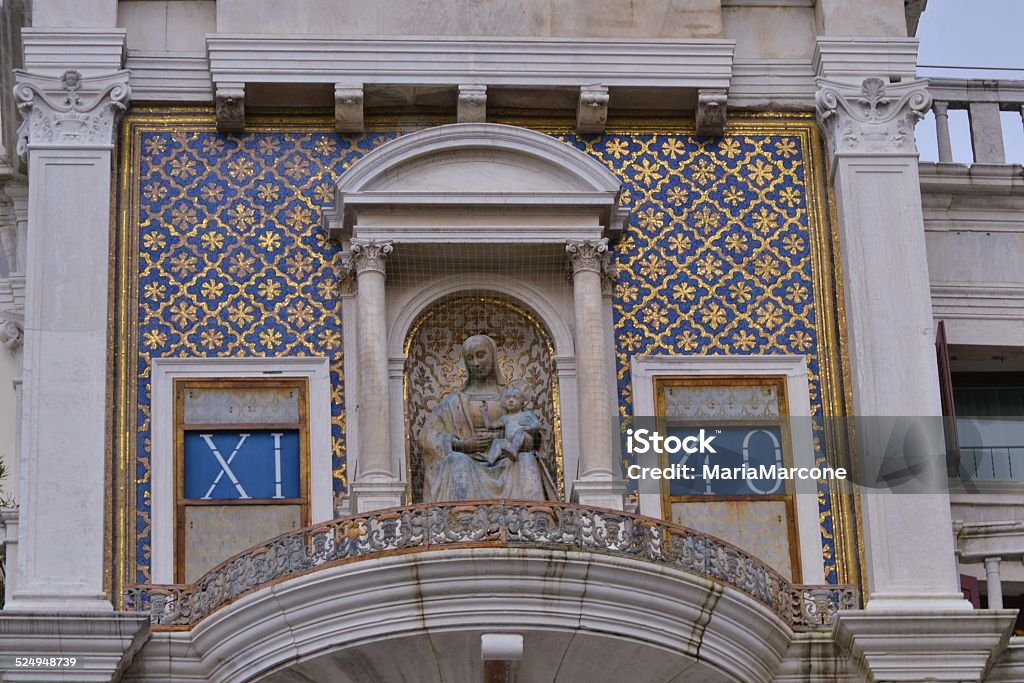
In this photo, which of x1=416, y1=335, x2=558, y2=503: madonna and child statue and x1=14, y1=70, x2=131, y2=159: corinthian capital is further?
x1=14, y1=70, x2=131, y2=159: corinthian capital

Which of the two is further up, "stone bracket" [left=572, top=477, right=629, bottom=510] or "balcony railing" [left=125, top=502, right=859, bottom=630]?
"stone bracket" [left=572, top=477, right=629, bottom=510]

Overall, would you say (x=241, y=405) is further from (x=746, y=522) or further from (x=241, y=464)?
(x=746, y=522)

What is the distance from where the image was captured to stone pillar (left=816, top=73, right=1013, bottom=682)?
1852cm

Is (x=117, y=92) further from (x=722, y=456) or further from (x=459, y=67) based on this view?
(x=722, y=456)

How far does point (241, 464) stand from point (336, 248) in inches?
68.8

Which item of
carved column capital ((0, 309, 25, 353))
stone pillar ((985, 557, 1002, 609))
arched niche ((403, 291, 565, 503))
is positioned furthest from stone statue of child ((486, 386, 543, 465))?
carved column capital ((0, 309, 25, 353))

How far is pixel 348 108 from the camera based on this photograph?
20.3m

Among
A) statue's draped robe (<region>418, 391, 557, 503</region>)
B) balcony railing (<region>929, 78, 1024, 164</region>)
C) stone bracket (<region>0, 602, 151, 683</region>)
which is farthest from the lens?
balcony railing (<region>929, 78, 1024, 164</region>)

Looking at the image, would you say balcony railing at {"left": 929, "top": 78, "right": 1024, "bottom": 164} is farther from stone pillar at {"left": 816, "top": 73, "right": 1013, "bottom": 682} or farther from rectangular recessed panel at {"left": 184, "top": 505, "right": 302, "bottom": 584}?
rectangular recessed panel at {"left": 184, "top": 505, "right": 302, "bottom": 584}

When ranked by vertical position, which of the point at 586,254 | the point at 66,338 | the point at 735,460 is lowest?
the point at 735,460

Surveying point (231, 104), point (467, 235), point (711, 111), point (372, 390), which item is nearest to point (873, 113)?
point (711, 111)

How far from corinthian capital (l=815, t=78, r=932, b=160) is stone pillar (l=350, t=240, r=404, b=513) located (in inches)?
132

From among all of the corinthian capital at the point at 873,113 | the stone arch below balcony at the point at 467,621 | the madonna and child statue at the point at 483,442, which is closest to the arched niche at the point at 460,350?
the madonna and child statue at the point at 483,442

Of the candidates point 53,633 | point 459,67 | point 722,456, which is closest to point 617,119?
point 459,67
